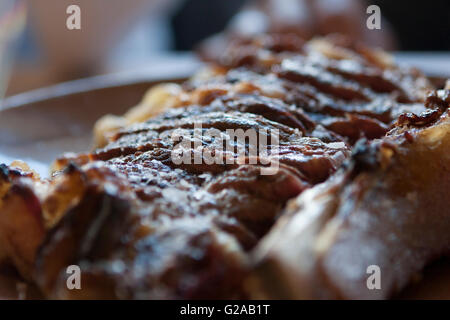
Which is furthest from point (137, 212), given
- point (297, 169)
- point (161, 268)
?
point (297, 169)

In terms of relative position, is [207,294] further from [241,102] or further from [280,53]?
[280,53]

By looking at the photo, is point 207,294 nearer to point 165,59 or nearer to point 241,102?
point 241,102

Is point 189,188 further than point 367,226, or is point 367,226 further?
point 189,188

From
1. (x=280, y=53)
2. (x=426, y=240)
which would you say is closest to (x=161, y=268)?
(x=426, y=240)

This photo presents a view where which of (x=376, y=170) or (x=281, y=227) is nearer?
(x=281, y=227)

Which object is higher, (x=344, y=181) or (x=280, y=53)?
(x=280, y=53)
